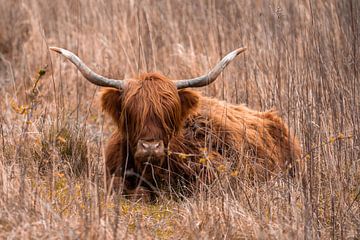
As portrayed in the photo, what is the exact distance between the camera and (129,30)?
934 cm

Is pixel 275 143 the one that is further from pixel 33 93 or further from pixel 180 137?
pixel 33 93

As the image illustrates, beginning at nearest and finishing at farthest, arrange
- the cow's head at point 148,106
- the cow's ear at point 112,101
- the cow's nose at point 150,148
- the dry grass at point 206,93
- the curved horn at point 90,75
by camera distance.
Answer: the dry grass at point 206,93 < the cow's nose at point 150,148 < the cow's head at point 148,106 < the curved horn at point 90,75 < the cow's ear at point 112,101

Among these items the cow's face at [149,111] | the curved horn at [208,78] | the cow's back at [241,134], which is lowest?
the cow's back at [241,134]

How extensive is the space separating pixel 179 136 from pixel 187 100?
11.7 inches

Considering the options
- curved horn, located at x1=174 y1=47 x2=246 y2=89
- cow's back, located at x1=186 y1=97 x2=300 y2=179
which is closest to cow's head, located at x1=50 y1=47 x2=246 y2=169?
curved horn, located at x1=174 y1=47 x2=246 y2=89

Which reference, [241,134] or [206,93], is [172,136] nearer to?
[241,134]

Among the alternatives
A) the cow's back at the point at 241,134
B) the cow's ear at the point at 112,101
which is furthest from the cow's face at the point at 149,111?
the cow's back at the point at 241,134

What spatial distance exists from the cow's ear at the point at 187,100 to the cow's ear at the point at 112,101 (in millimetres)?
498

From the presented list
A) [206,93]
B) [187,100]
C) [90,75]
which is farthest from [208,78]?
[206,93]

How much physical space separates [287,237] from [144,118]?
1.85 m

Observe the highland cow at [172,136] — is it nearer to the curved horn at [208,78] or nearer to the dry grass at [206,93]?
the curved horn at [208,78]

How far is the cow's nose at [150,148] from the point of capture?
5.48m

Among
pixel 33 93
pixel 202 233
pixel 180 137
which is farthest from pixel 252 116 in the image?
pixel 202 233

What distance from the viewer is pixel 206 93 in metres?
7.92
